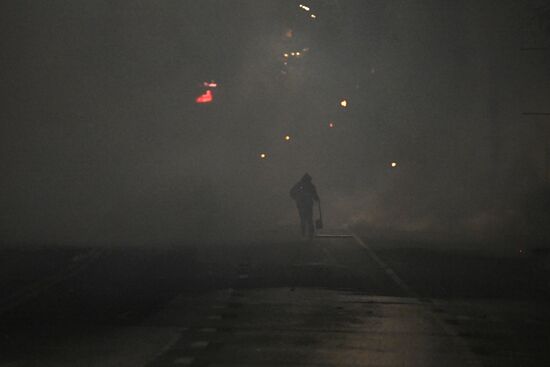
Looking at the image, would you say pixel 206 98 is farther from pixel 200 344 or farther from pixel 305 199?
pixel 200 344

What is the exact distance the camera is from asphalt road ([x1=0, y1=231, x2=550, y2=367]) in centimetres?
1005

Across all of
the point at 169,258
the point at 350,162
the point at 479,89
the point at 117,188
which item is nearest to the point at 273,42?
the point at 350,162

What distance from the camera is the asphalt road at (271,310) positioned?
1005cm

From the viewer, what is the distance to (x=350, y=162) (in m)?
103

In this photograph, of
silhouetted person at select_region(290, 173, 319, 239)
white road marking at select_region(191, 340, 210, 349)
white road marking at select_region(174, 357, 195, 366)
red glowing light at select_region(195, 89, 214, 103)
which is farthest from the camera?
red glowing light at select_region(195, 89, 214, 103)

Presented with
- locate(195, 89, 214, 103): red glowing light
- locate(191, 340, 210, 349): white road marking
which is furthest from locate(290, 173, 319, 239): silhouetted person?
locate(195, 89, 214, 103): red glowing light

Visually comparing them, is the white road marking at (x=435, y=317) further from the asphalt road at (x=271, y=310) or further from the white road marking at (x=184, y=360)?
the white road marking at (x=184, y=360)

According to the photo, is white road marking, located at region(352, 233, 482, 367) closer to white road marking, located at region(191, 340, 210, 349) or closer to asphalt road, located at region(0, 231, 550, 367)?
asphalt road, located at region(0, 231, 550, 367)

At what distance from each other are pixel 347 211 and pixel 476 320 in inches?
1368

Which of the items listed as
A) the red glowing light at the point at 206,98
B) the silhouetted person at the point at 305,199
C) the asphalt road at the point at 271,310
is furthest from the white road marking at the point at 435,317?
the red glowing light at the point at 206,98

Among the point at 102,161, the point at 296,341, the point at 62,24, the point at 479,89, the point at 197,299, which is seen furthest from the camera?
the point at 62,24

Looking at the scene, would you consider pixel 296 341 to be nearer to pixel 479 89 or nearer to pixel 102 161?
pixel 479 89

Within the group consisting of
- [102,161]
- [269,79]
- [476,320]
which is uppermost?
[269,79]

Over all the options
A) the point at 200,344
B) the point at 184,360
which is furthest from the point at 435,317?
the point at 184,360
